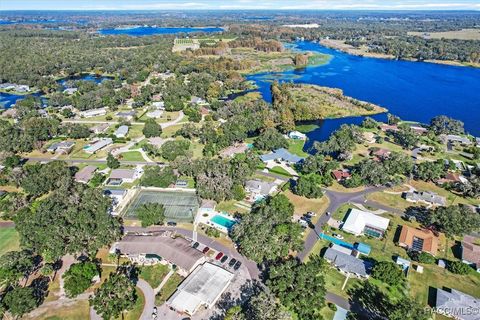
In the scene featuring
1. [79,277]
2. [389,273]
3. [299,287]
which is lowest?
[389,273]

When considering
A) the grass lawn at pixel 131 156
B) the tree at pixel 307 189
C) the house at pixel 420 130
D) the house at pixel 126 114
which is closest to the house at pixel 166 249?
the tree at pixel 307 189

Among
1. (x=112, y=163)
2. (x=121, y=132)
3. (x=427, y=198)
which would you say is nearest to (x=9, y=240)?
(x=112, y=163)

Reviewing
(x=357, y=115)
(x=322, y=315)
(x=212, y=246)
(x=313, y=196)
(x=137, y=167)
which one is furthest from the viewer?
(x=357, y=115)

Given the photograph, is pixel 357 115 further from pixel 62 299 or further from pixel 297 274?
pixel 62 299

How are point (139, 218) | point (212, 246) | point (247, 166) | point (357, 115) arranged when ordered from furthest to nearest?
1. point (357, 115)
2. point (247, 166)
3. point (139, 218)
4. point (212, 246)

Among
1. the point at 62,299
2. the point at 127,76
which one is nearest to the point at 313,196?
the point at 62,299

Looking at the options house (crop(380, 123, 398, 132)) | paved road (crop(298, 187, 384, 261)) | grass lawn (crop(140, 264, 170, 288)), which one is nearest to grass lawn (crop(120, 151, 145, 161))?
grass lawn (crop(140, 264, 170, 288))

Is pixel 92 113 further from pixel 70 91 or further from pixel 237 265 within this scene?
pixel 237 265
